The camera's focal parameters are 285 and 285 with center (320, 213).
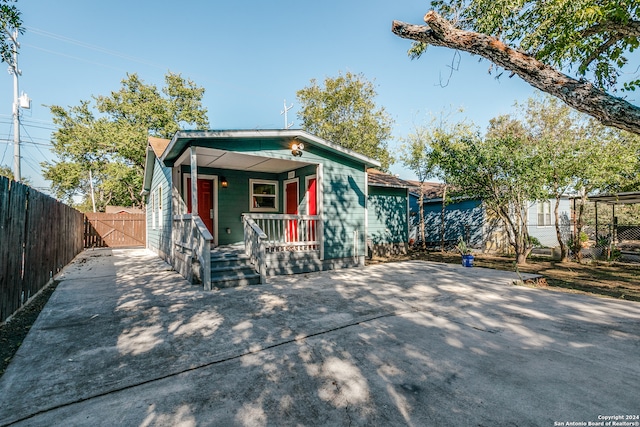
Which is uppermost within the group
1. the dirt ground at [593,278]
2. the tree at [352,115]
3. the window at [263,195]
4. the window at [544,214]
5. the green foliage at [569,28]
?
the tree at [352,115]

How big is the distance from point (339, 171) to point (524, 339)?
6.06 meters

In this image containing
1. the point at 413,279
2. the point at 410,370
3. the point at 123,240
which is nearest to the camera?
the point at 410,370

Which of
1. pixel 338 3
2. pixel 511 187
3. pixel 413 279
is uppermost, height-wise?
pixel 338 3

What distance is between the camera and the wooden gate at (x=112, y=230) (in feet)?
52.6

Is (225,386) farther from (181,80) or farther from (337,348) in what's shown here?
(181,80)

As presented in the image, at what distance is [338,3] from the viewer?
1102 centimetres

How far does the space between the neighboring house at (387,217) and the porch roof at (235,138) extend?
3706 mm

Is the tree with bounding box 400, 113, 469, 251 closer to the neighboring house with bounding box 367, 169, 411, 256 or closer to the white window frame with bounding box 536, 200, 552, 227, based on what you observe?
the neighboring house with bounding box 367, 169, 411, 256

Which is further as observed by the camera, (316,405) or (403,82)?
(403,82)

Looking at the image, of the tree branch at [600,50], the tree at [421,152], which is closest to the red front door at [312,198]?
the tree branch at [600,50]

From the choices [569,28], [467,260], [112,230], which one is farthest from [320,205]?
[112,230]

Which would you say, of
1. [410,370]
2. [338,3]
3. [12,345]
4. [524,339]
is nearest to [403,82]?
[338,3]

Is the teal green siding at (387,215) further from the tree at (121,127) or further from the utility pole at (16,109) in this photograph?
the utility pole at (16,109)

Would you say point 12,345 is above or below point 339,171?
below
